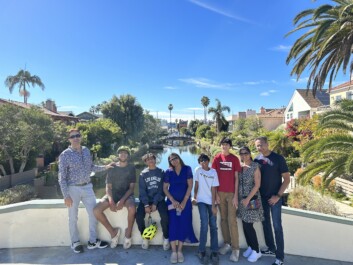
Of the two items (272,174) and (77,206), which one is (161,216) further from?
(272,174)

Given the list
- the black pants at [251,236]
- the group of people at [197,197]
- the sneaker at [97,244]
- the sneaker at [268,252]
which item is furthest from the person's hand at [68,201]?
the sneaker at [268,252]

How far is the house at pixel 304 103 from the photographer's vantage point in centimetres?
3288

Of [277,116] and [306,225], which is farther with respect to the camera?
[277,116]

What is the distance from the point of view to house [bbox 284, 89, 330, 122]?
108 feet

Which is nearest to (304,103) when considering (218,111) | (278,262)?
(218,111)

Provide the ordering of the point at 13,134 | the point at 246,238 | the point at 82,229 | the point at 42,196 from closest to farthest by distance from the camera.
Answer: the point at 246,238 < the point at 82,229 < the point at 13,134 < the point at 42,196

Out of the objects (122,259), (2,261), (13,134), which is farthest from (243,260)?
(13,134)

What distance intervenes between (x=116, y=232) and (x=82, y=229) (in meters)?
0.56

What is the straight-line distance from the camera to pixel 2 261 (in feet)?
11.1

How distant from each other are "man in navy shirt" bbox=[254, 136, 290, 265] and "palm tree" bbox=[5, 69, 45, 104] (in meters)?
45.8

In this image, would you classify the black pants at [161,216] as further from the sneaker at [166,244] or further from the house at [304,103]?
the house at [304,103]

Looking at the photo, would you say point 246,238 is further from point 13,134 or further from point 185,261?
point 13,134

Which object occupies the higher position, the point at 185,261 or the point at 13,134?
the point at 13,134

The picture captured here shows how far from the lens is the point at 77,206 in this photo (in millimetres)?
3678
